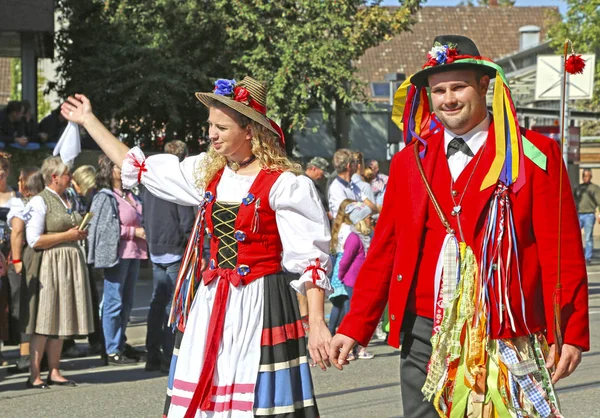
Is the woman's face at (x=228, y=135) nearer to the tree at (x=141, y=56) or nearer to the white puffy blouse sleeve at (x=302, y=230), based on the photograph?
→ the white puffy blouse sleeve at (x=302, y=230)

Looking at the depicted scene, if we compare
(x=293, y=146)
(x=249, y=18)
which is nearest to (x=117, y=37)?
(x=249, y=18)

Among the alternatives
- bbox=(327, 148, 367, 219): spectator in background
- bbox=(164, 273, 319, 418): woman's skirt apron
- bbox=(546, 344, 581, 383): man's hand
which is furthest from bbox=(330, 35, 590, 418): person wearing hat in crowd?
bbox=(327, 148, 367, 219): spectator in background

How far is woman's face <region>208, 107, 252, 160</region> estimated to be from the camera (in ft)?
16.3

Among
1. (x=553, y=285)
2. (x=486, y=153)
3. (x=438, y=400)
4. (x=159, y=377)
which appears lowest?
(x=159, y=377)

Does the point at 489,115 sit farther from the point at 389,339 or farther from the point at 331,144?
the point at 331,144

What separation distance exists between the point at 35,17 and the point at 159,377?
31.6 ft

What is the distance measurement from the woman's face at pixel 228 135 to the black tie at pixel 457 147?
1218 millimetres

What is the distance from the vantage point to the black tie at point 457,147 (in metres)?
4.09

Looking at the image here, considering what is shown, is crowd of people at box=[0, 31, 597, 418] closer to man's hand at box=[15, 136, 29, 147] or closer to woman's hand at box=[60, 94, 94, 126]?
woman's hand at box=[60, 94, 94, 126]

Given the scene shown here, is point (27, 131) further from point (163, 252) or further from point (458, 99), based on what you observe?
point (458, 99)

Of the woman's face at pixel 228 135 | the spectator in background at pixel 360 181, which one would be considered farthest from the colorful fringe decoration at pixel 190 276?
the spectator in background at pixel 360 181

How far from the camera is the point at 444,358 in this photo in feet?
12.9

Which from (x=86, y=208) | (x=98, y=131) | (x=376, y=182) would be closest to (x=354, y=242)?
(x=86, y=208)

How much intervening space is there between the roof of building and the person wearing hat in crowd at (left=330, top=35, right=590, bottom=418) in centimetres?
5480
